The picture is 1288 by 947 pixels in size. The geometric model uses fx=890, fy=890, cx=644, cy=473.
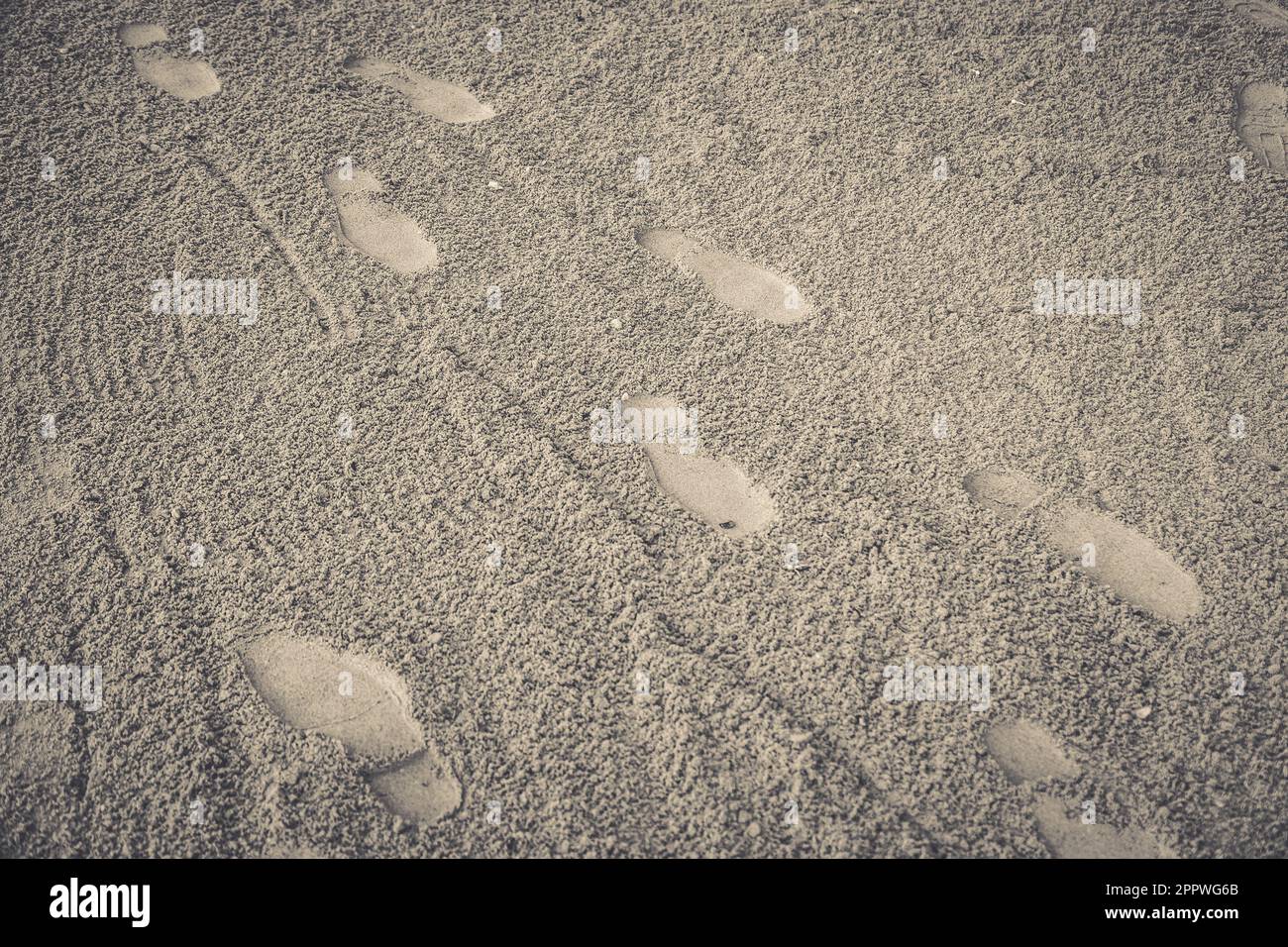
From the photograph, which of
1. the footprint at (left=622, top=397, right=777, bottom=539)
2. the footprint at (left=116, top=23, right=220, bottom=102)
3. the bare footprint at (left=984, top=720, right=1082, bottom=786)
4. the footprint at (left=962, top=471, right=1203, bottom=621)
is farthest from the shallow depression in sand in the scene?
the bare footprint at (left=984, top=720, right=1082, bottom=786)

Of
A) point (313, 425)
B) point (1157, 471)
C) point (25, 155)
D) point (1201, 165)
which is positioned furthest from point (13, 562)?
point (1201, 165)

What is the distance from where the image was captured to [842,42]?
144 inches

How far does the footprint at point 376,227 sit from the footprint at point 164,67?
0.80 metres

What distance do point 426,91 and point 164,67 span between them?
42.7 inches

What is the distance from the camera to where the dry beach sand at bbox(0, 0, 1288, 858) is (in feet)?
6.58

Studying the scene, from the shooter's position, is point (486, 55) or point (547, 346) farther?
point (486, 55)

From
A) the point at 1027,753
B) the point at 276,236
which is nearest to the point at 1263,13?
the point at 1027,753

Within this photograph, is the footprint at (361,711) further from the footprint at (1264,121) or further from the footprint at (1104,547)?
the footprint at (1264,121)

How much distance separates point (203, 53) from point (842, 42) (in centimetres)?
264

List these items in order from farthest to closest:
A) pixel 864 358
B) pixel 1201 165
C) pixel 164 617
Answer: pixel 1201 165, pixel 864 358, pixel 164 617

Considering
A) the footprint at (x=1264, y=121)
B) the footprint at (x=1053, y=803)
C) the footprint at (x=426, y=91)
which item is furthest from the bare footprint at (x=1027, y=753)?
the footprint at (x=426, y=91)

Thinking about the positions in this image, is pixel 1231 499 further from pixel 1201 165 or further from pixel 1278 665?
pixel 1201 165

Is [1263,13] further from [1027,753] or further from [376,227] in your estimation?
[376,227]

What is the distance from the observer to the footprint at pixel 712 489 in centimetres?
243
